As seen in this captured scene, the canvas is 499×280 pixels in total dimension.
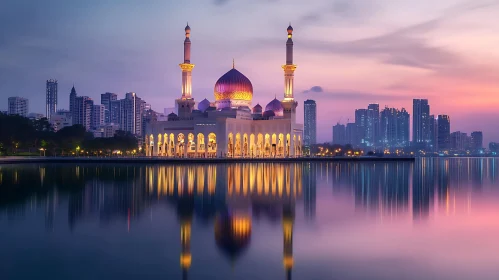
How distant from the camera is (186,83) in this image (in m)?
58.3

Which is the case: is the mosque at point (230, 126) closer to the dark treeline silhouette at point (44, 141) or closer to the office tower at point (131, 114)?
the dark treeline silhouette at point (44, 141)

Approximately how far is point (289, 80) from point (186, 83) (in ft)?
42.7

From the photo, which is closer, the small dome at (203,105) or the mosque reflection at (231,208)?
the mosque reflection at (231,208)

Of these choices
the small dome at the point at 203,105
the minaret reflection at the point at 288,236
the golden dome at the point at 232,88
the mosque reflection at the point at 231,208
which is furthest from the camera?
the small dome at the point at 203,105

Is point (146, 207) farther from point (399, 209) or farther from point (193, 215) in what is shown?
point (399, 209)

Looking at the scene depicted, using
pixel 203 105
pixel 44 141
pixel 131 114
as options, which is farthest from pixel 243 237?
pixel 131 114

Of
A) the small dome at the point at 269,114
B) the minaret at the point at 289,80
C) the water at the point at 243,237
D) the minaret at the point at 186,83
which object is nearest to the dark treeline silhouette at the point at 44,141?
the minaret at the point at 186,83

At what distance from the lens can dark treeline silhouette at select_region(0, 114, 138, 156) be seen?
49.5 m

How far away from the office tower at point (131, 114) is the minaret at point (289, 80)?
87.1 metres

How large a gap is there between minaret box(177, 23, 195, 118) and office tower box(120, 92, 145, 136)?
81.7m

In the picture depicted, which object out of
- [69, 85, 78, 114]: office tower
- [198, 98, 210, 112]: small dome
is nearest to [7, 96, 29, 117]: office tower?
[69, 85, 78, 114]: office tower

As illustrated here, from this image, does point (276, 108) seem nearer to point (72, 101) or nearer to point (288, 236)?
point (288, 236)

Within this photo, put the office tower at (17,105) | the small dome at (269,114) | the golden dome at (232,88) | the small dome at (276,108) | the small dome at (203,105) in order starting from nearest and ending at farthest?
the golden dome at (232,88)
the small dome at (269,114)
the small dome at (276,108)
the small dome at (203,105)
the office tower at (17,105)

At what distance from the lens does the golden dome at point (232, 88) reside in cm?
5781
